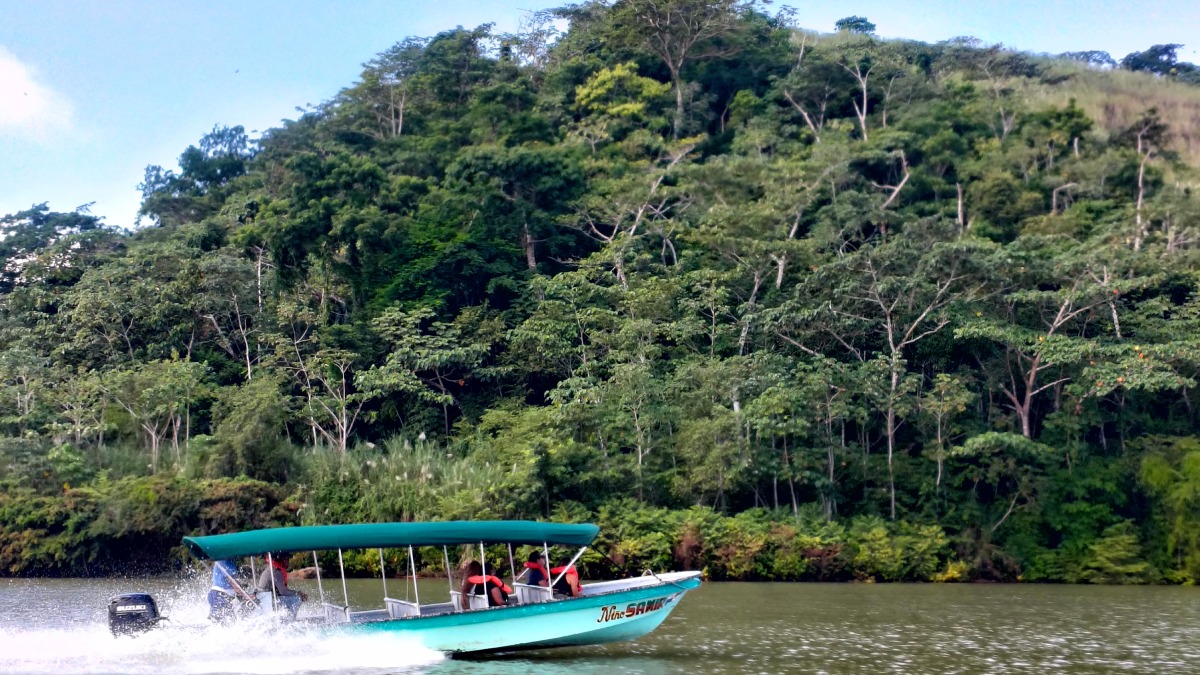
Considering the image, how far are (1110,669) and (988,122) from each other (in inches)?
1203

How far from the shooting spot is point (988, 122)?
133ft

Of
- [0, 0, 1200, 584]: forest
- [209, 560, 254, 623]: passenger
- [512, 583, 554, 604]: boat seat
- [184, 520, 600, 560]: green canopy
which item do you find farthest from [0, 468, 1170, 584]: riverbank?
[209, 560, 254, 623]: passenger

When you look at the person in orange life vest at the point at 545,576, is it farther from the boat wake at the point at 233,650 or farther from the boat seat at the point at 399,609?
the boat wake at the point at 233,650

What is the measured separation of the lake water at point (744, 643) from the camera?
13078mm

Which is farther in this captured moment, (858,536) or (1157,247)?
(1157,247)

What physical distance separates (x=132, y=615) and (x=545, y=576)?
191 inches

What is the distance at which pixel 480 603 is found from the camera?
14133 millimetres

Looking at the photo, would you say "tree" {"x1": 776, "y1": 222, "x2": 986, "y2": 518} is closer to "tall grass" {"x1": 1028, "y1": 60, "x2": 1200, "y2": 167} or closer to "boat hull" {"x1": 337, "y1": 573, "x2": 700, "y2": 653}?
"boat hull" {"x1": 337, "y1": 573, "x2": 700, "y2": 653}

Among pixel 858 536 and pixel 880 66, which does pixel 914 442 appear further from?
pixel 880 66

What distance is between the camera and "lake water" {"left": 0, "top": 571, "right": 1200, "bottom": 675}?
13.1m

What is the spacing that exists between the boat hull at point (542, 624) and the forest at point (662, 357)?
978 cm

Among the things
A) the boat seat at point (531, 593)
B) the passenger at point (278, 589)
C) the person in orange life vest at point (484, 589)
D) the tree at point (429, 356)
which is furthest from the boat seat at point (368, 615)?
the tree at point (429, 356)

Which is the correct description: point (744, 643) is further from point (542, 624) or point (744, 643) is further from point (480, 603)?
point (480, 603)

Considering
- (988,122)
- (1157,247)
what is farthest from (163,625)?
(988,122)
